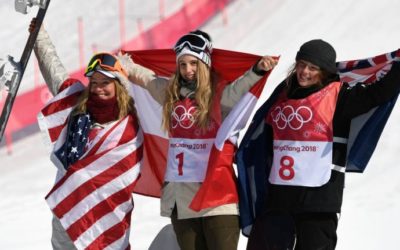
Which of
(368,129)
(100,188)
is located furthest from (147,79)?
(368,129)

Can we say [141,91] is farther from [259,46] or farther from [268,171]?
[259,46]

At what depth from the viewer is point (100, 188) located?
5.72 metres

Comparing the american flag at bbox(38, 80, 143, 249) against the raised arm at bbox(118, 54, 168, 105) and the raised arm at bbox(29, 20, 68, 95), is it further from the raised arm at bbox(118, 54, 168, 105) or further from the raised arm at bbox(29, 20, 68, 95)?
the raised arm at bbox(29, 20, 68, 95)

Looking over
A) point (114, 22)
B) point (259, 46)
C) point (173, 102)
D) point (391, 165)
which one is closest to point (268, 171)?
point (173, 102)

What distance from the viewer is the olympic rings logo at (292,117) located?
5.26 metres

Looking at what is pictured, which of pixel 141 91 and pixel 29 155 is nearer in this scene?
pixel 141 91

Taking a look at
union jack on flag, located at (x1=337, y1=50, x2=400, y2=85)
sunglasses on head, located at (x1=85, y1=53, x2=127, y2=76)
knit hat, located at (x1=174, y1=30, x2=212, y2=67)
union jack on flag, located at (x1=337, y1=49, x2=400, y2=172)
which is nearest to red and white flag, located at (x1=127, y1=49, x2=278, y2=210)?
knit hat, located at (x1=174, y1=30, x2=212, y2=67)

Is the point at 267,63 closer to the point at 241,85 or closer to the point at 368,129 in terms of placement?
the point at 241,85

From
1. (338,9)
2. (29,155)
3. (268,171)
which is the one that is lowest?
(29,155)

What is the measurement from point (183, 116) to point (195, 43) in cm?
41

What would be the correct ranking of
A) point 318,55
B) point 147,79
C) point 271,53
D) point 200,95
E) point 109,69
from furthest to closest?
point 271,53, point 147,79, point 109,69, point 200,95, point 318,55

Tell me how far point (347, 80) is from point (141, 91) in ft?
4.01

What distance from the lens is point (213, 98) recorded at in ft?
18.2

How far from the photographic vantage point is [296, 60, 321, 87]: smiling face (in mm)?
5266
